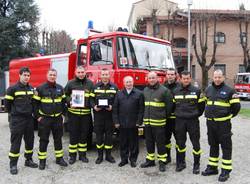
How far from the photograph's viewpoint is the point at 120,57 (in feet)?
23.6

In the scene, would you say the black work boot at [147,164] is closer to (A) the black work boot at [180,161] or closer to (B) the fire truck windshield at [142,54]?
(A) the black work boot at [180,161]

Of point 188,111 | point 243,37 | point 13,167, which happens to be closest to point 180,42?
point 243,37

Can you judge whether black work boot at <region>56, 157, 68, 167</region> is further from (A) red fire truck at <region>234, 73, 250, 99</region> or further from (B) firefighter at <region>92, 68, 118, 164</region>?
(A) red fire truck at <region>234, 73, 250, 99</region>

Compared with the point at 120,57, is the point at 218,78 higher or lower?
lower

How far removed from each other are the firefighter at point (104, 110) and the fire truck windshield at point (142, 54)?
2.23ft

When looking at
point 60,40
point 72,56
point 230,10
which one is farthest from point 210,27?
point 72,56

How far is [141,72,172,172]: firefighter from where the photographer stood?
6203mm

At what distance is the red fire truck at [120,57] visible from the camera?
7.17 metres

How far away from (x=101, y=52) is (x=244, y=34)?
96.2 feet

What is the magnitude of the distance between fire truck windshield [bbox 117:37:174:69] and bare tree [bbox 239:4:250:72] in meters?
24.2

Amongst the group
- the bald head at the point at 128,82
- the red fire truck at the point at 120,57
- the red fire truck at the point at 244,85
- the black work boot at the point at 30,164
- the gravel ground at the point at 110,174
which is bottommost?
the gravel ground at the point at 110,174

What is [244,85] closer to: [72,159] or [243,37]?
[243,37]

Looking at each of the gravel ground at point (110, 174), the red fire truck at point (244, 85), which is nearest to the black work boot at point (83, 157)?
the gravel ground at point (110, 174)

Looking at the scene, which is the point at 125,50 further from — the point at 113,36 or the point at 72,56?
the point at 72,56
